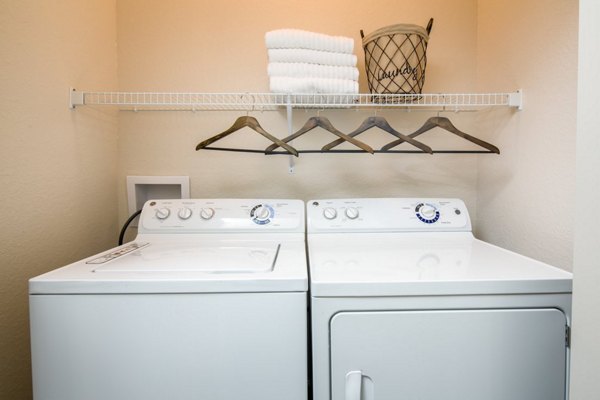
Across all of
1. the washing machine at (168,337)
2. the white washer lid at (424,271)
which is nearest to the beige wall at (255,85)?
the white washer lid at (424,271)

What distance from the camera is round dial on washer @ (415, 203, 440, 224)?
124 cm

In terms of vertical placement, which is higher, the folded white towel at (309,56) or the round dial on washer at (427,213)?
the folded white towel at (309,56)

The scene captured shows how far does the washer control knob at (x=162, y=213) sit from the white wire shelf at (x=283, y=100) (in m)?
0.43

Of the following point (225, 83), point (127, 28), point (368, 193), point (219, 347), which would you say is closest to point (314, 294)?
point (219, 347)

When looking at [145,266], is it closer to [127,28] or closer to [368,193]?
[368,193]

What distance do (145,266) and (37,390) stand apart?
0.35 m

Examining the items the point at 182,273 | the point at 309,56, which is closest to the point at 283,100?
the point at 309,56

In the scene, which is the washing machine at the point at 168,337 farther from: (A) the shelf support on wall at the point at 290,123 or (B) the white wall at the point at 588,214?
(A) the shelf support on wall at the point at 290,123

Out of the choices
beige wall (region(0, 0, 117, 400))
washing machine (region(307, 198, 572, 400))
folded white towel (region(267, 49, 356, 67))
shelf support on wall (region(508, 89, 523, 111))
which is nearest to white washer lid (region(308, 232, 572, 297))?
washing machine (region(307, 198, 572, 400))

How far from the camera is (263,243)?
113 cm

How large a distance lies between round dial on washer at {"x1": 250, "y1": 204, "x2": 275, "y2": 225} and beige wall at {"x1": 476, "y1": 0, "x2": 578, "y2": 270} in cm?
103

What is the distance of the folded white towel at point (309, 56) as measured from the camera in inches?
46.4

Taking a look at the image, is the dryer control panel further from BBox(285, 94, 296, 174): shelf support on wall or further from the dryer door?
the dryer door

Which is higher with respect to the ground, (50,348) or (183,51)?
(183,51)
